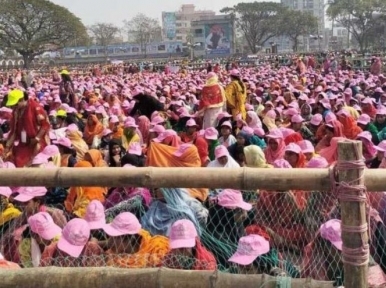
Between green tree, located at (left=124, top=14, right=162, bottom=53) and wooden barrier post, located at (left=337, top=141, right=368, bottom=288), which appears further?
green tree, located at (left=124, top=14, right=162, bottom=53)

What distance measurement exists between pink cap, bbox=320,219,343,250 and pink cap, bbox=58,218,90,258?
4.48 feet

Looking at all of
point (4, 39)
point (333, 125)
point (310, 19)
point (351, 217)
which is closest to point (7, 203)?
point (351, 217)

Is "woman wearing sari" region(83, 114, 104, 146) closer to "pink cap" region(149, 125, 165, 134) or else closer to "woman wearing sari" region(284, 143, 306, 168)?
"pink cap" region(149, 125, 165, 134)

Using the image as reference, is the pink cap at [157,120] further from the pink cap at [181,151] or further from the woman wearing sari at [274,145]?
the pink cap at [181,151]

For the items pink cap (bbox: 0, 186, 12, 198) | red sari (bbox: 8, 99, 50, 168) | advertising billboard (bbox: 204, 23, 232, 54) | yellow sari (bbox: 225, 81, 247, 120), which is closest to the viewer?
pink cap (bbox: 0, 186, 12, 198)

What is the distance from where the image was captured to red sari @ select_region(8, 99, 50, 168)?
6465mm

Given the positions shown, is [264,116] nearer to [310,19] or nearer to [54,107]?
[54,107]

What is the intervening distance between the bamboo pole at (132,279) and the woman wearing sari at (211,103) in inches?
249

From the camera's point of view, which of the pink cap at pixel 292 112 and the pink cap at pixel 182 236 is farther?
the pink cap at pixel 292 112

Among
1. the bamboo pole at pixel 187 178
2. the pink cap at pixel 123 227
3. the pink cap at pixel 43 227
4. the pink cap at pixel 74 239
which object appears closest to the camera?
the bamboo pole at pixel 187 178

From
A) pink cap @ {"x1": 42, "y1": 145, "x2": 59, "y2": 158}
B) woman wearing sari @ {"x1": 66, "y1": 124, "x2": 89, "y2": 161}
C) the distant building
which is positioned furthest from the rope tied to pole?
the distant building

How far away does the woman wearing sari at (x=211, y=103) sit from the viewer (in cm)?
871

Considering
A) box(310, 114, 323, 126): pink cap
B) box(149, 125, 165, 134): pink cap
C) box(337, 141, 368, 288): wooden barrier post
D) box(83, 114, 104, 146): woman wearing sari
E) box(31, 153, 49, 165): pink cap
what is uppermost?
box(337, 141, 368, 288): wooden barrier post

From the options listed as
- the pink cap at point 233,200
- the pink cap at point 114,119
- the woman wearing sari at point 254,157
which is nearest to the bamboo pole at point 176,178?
the pink cap at point 233,200
